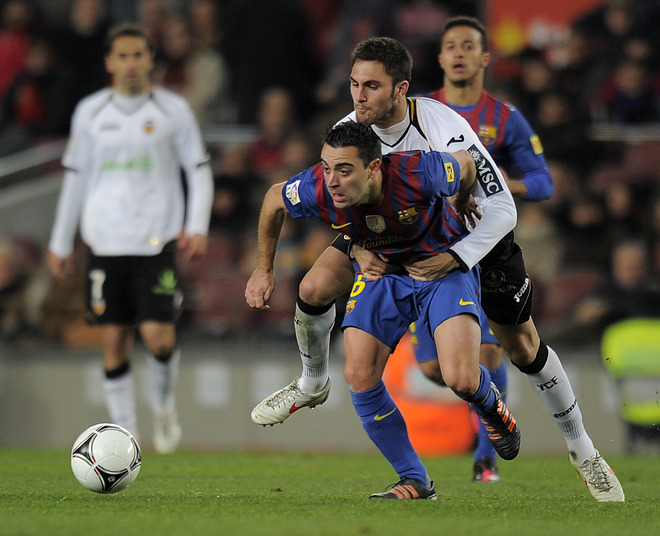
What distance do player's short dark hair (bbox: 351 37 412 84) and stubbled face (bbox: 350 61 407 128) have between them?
0.02 metres

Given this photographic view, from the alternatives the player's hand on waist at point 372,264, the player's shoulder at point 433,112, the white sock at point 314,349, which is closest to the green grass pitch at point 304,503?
the white sock at point 314,349

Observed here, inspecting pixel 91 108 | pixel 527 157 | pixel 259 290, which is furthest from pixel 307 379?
pixel 91 108

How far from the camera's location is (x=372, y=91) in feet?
16.8

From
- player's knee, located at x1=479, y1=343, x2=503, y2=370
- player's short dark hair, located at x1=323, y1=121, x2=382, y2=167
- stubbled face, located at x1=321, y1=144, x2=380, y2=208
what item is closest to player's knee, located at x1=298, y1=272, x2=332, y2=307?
stubbled face, located at x1=321, y1=144, x2=380, y2=208

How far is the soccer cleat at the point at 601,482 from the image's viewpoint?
5383 mm

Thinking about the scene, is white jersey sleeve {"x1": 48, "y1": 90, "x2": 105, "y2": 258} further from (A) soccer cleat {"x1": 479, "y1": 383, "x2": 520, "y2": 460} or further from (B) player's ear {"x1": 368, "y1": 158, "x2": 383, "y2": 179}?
(A) soccer cleat {"x1": 479, "y1": 383, "x2": 520, "y2": 460}

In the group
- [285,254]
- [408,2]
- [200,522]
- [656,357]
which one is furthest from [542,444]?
[200,522]

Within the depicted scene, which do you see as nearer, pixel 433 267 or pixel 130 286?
pixel 433 267

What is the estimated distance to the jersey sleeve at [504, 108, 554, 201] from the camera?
655cm

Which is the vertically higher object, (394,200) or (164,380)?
(394,200)

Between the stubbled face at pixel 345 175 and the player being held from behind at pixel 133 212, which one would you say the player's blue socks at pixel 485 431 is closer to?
the stubbled face at pixel 345 175

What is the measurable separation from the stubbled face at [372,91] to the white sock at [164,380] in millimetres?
3345

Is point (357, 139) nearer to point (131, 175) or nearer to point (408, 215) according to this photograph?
point (408, 215)

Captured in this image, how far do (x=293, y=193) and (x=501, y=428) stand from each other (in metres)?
1.43
